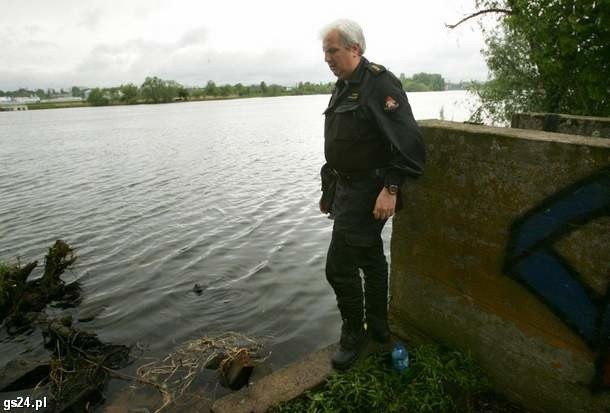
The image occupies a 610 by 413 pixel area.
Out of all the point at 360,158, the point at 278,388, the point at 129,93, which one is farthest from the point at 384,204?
the point at 129,93

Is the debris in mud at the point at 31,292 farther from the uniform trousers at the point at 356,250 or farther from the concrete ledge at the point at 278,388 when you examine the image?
the uniform trousers at the point at 356,250

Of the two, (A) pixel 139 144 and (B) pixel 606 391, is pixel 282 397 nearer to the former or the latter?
(B) pixel 606 391

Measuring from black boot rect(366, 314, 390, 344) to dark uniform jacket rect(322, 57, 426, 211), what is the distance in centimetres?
142

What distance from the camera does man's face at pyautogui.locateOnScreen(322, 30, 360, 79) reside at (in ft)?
9.87

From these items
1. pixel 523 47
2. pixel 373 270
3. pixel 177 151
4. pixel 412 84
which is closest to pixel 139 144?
pixel 177 151

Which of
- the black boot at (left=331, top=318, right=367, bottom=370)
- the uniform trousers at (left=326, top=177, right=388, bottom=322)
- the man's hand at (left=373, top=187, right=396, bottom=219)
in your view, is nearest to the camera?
the man's hand at (left=373, top=187, right=396, bottom=219)

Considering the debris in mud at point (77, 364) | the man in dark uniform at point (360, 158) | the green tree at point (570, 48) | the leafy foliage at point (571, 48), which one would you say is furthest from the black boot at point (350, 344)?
the leafy foliage at point (571, 48)

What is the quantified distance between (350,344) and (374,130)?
1885 millimetres

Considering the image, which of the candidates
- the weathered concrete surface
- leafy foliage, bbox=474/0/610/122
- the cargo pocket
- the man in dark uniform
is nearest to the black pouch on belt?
the man in dark uniform

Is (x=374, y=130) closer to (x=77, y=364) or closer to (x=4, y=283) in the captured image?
(x=77, y=364)

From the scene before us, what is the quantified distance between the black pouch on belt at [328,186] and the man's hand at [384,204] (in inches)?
23.5

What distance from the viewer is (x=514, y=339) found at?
9.59 ft

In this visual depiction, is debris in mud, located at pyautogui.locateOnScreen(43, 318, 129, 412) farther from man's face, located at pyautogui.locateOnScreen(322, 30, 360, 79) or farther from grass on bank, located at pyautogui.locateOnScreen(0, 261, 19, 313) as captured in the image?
man's face, located at pyautogui.locateOnScreen(322, 30, 360, 79)

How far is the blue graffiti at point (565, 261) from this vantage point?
7.66 feet
